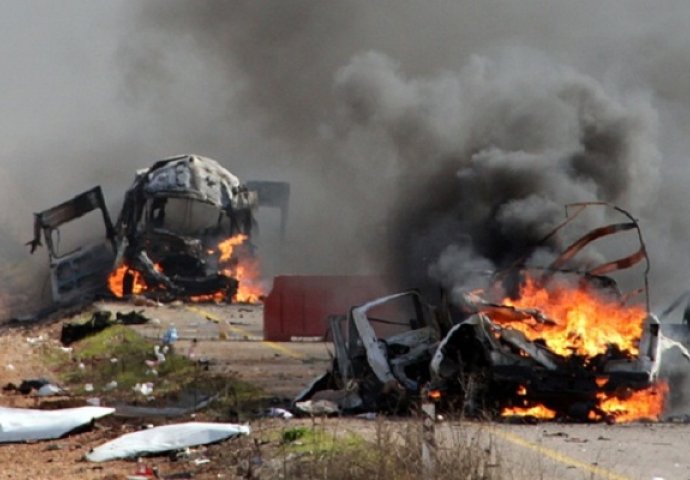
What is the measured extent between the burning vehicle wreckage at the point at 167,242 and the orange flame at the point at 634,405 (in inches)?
801

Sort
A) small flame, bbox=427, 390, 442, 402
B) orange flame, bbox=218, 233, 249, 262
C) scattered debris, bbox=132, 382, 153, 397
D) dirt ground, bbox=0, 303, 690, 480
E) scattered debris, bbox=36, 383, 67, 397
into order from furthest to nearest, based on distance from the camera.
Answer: orange flame, bbox=218, 233, 249, 262, scattered debris, bbox=36, 383, 67, 397, scattered debris, bbox=132, 382, 153, 397, small flame, bbox=427, 390, 442, 402, dirt ground, bbox=0, 303, 690, 480

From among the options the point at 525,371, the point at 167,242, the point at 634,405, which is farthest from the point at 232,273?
the point at 525,371

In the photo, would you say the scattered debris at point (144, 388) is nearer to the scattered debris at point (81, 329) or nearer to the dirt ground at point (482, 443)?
the dirt ground at point (482, 443)

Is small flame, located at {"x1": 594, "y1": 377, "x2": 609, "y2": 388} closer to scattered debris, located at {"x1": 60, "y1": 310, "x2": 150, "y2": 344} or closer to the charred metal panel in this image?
scattered debris, located at {"x1": 60, "y1": 310, "x2": 150, "y2": 344}

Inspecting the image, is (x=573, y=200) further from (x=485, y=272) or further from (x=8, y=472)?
(x=8, y=472)

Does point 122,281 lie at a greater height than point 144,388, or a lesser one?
greater

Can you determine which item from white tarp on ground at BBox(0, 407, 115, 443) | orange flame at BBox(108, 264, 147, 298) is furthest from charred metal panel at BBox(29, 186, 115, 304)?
white tarp on ground at BBox(0, 407, 115, 443)

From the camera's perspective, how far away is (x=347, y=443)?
32.3ft

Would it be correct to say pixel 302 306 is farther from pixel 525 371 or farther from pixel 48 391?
pixel 525 371

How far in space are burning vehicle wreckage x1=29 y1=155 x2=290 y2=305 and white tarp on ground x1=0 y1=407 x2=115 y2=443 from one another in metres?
19.4

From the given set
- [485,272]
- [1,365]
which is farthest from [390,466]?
[1,365]

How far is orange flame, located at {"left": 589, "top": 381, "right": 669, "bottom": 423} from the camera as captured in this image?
1253cm

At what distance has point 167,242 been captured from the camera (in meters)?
32.2

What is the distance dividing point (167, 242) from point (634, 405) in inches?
822
